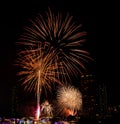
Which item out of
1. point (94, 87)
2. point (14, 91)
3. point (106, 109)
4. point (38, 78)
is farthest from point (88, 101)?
point (38, 78)

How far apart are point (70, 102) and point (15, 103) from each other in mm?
25004

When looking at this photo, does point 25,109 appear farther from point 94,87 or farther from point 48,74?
point 94,87

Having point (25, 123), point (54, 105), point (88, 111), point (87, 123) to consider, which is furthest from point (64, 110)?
point (87, 123)

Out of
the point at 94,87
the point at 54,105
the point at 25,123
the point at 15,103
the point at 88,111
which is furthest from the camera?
the point at 94,87

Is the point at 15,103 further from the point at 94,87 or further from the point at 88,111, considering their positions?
the point at 94,87

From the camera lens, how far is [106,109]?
212 ft

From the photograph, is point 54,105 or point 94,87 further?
point 94,87

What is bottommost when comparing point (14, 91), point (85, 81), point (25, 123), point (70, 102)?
point (25, 123)

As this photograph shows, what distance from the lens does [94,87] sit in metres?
84.4

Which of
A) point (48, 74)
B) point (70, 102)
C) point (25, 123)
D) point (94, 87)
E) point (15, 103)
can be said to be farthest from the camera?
point (94, 87)

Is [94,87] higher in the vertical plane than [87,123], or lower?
higher

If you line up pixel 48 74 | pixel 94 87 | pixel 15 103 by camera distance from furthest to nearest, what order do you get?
1. pixel 94 87
2. pixel 15 103
3. pixel 48 74

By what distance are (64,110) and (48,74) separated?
34.2 metres

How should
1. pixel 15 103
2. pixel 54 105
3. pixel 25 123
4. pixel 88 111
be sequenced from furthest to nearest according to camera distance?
pixel 88 111 → pixel 15 103 → pixel 54 105 → pixel 25 123
